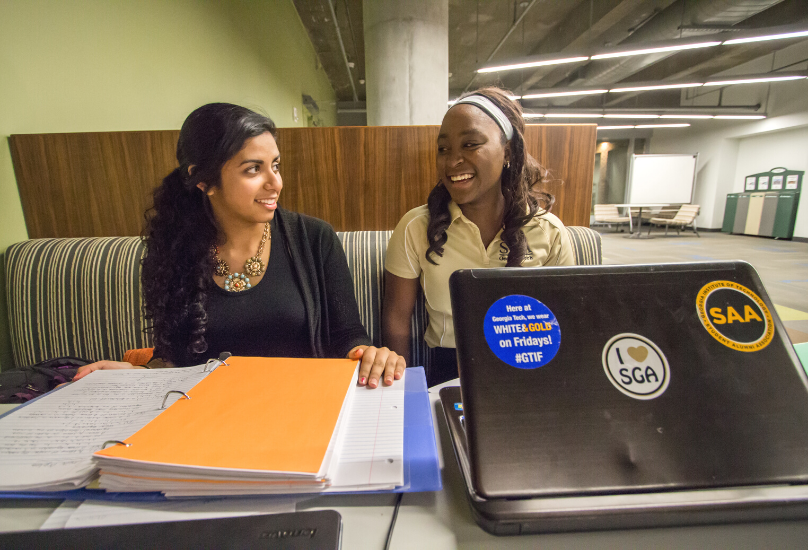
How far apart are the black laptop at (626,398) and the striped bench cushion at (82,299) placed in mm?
954

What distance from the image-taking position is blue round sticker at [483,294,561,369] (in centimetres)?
40

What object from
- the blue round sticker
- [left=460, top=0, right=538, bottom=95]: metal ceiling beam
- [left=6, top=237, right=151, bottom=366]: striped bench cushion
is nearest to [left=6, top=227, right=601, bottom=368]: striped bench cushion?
[left=6, top=237, right=151, bottom=366]: striped bench cushion

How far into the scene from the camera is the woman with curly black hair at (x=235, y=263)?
3.25 ft

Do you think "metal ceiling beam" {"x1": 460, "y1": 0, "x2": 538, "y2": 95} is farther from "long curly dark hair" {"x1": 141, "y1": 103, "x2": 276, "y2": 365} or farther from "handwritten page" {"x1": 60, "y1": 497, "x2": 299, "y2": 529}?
"handwritten page" {"x1": 60, "y1": 497, "x2": 299, "y2": 529}

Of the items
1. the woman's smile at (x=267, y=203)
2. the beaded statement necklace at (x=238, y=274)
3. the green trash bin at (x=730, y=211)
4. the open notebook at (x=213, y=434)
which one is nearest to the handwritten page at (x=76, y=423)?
the open notebook at (x=213, y=434)

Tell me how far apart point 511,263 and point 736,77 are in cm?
799

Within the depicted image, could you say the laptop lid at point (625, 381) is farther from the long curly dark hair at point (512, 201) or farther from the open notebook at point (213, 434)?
the long curly dark hair at point (512, 201)

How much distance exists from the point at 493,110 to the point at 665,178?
1081cm

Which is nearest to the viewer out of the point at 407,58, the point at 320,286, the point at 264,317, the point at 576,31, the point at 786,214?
the point at 264,317

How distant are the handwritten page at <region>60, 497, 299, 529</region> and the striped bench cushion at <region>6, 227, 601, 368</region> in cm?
98

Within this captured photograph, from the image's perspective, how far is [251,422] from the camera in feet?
1.48

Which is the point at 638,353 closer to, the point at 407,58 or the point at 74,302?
the point at 74,302

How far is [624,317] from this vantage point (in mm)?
421

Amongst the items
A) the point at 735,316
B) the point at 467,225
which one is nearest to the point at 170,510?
the point at 735,316
